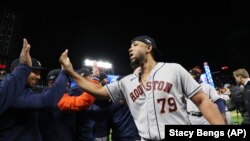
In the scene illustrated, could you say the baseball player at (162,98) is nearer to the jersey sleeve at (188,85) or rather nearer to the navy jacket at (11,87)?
the jersey sleeve at (188,85)

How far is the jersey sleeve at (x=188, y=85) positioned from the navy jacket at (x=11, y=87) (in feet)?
5.98

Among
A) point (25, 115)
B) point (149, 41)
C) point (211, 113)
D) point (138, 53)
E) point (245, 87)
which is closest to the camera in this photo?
point (211, 113)

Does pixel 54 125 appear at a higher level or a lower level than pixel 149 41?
lower

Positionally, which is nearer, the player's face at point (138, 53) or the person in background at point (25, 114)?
the person in background at point (25, 114)

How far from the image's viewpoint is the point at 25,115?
347cm

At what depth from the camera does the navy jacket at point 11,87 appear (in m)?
2.98

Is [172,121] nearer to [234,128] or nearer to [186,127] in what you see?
[186,127]

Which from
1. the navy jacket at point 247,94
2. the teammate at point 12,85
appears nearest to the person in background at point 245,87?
the navy jacket at point 247,94

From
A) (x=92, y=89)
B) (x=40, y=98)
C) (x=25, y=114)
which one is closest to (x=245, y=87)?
(x=92, y=89)

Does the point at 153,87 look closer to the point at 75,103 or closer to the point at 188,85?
the point at 188,85

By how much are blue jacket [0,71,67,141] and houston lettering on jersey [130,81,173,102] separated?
94 cm

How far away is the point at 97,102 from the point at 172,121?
89.2 inches

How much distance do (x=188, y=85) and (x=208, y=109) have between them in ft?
1.16

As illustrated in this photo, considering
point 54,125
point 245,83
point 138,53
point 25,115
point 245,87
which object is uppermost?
point 138,53
